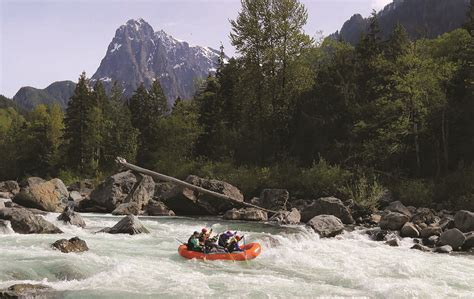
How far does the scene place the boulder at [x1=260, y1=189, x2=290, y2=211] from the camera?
1073 inches

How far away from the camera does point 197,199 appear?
27594 mm

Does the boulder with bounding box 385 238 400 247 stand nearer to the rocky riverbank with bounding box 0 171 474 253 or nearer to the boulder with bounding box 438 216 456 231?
the rocky riverbank with bounding box 0 171 474 253

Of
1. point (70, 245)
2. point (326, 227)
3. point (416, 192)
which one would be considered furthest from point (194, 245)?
point (416, 192)

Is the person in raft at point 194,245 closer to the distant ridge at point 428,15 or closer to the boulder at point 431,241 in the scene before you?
the boulder at point 431,241

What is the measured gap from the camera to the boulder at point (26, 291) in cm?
957

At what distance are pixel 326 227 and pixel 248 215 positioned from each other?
237 inches

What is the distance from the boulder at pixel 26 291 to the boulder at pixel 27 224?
7225 mm

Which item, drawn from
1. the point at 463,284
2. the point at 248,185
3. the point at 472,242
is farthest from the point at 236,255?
the point at 248,185

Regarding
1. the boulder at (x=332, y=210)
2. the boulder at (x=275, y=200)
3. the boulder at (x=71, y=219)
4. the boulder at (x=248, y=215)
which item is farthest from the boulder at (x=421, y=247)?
the boulder at (x=71, y=219)

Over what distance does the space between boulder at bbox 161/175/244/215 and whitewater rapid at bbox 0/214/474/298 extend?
8783 mm

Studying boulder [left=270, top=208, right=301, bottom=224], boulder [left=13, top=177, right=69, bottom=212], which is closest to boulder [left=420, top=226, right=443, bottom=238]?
boulder [left=270, top=208, right=301, bottom=224]

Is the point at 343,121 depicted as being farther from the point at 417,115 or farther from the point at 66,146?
the point at 66,146

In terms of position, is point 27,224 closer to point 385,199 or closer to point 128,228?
point 128,228

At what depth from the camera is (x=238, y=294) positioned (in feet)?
35.8
